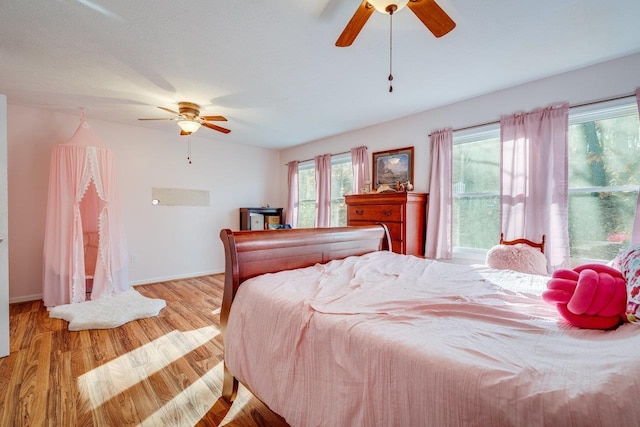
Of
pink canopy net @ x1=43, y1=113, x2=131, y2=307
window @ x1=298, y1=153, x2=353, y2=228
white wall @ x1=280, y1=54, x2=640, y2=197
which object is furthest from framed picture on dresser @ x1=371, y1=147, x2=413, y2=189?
pink canopy net @ x1=43, y1=113, x2=131, y2=307

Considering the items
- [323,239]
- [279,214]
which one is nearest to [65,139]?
[279,214]

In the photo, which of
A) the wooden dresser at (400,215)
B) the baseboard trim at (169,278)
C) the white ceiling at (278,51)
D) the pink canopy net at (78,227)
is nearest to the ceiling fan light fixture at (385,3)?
the white ceiling at (278,51)

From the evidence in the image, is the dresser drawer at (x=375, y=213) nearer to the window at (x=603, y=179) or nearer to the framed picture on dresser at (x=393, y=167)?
the framed picture on dresser at (x=393, y=167)

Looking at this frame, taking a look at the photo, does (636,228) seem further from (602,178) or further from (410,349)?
(410,349)

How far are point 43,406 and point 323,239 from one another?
2011 millimetres

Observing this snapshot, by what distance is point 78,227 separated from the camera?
3.44m

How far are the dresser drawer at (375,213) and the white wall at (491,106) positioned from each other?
0.62 meters

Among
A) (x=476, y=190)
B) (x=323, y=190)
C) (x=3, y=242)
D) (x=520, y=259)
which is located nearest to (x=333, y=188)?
(x=323, y=190)

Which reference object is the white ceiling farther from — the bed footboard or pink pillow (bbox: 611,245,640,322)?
pink pillow (bbox: 611,245,640,322)

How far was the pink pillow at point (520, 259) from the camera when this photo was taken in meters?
2.57

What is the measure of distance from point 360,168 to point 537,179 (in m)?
2.25

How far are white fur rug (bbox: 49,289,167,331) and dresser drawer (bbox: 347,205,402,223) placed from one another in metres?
2.70

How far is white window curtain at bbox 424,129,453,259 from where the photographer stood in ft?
11.2

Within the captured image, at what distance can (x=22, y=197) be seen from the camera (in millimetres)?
3586
